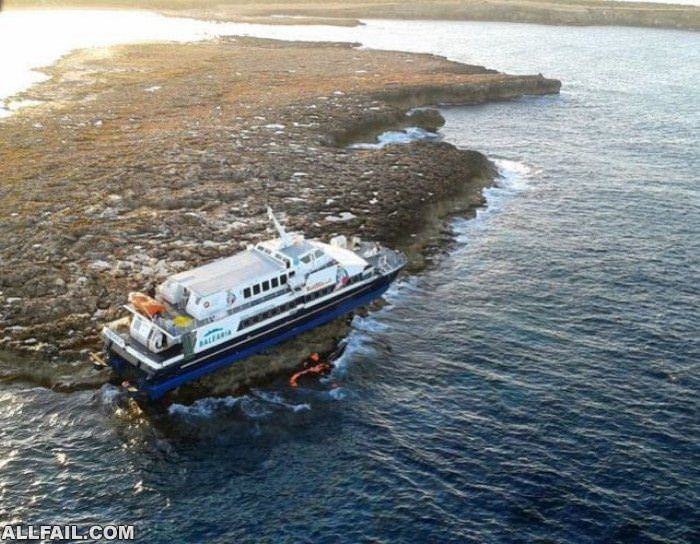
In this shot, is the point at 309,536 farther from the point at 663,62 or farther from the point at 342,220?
the point at 663,62

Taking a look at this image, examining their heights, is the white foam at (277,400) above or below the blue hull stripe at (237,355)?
below

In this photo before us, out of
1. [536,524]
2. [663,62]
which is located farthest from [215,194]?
[663,62]

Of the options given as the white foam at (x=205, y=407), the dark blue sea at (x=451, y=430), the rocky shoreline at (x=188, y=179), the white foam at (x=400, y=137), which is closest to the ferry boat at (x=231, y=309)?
the white foam at (x=205, y=407)

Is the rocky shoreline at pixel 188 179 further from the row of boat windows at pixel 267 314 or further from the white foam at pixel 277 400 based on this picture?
the row of boat windows at pixel 267 314

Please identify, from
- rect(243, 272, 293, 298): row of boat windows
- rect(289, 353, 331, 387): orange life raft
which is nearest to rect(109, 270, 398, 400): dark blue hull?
rect(289, 353, 331, 387): orange life raft

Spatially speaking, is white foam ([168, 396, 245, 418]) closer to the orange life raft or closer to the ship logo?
the ship logo
